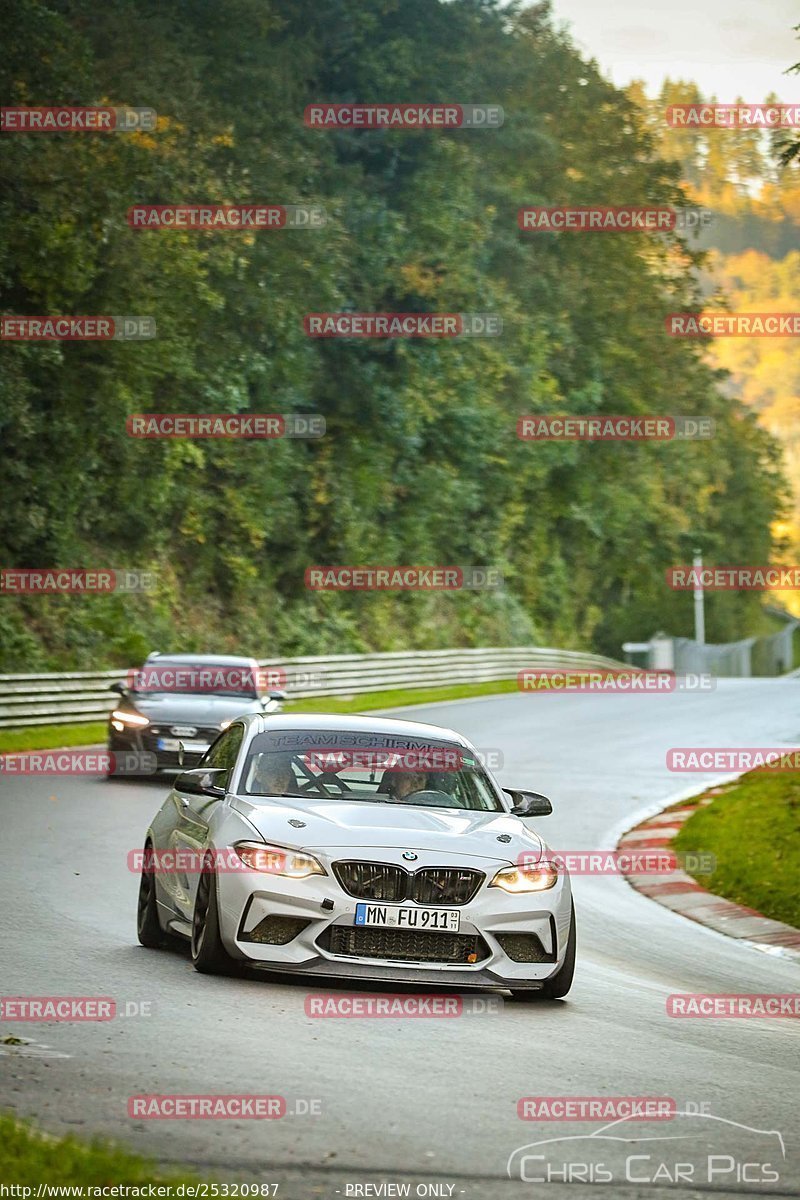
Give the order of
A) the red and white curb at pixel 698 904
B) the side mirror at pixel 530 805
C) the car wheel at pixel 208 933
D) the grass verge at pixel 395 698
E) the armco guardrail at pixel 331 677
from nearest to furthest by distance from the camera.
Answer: the car wheel at pixel 208 933 → the side mirror at pixel 530 805 → the red and white curb at pixel 698 904 → the armco guardrail at pixel 331 677 → the grass verge at pixel 395 698

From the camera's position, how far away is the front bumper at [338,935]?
30.5ft

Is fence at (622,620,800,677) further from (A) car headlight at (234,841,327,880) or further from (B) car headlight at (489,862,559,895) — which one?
(A) car headlight at (234,841,327,880)

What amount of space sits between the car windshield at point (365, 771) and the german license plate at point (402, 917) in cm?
100

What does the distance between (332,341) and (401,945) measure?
41204 mm

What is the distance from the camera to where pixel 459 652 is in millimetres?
48062

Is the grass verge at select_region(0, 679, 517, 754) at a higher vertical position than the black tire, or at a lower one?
lower

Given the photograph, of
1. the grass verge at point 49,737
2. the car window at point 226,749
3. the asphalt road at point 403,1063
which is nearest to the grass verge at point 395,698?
the grass verge at point 49,737

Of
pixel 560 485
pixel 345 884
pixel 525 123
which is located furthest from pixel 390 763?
pixel 560 485

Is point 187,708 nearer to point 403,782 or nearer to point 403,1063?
point 403,782

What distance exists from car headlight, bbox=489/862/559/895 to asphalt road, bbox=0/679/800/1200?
0.60m

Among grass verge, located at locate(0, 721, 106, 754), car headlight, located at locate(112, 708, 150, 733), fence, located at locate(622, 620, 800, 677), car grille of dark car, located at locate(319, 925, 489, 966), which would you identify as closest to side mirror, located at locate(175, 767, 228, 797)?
car grille of dark car, located at locate(319, 925, 489, 966)

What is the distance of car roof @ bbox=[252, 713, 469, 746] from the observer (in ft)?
35.4

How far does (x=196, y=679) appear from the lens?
24.5 m

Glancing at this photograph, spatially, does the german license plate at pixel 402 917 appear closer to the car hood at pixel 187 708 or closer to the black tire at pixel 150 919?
the black tire at pixel 150 919
